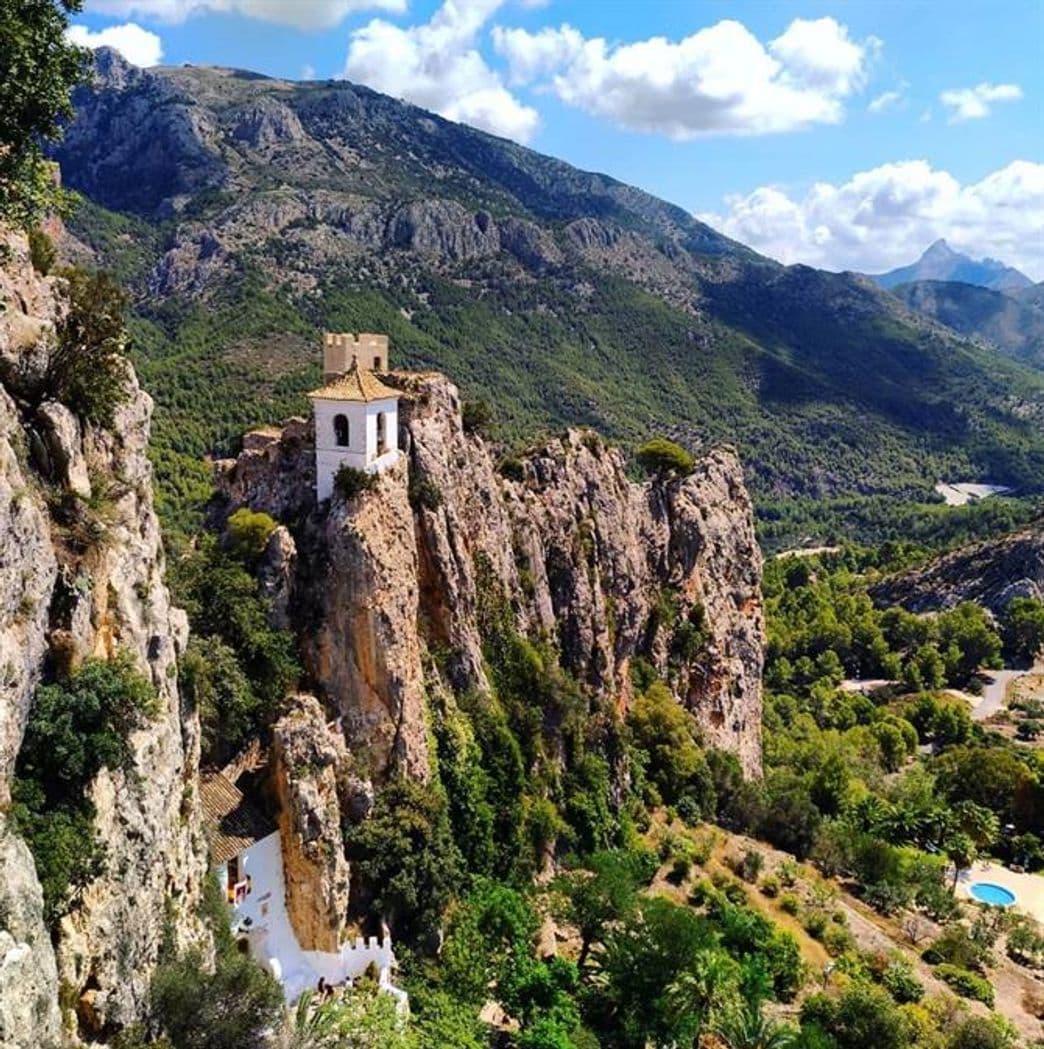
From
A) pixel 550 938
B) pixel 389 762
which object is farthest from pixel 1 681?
pixel 550 938

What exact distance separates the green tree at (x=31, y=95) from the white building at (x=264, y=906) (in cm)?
2187

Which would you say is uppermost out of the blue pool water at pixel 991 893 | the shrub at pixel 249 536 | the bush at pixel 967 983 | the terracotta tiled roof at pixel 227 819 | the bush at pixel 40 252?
the bush at pixel 40 252

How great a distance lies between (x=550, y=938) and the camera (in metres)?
43.8

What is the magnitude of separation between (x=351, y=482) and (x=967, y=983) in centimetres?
4350

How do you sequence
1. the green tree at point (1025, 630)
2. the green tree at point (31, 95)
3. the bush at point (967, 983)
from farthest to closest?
the green tree at point (1025, 630) < the bush at point (967, 983) < the green tree at point (31, 95)

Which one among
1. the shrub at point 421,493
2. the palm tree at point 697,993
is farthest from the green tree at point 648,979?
the shrub at point 421,493

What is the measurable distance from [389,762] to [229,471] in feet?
59.2

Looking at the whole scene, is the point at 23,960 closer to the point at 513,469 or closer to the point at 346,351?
the point at 346,351

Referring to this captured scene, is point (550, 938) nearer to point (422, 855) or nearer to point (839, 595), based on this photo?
point (422, 855)

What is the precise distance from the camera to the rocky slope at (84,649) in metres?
19.4

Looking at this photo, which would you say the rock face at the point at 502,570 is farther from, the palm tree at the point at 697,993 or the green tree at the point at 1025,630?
the green tree at the point at 1025,630

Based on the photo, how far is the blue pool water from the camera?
220 ft

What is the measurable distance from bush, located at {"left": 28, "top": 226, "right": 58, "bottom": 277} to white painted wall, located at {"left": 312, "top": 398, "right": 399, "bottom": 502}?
512 inches

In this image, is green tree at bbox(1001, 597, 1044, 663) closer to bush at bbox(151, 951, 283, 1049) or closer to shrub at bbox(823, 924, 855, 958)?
shrub at bbox(823, 924, 855, 958)
